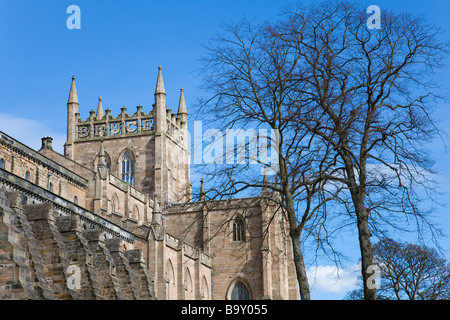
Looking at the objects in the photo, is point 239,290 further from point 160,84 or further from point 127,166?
point 160,84

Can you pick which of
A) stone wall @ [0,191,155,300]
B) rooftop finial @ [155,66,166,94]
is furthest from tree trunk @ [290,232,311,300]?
rooftop finial @ [155,66,166,94]

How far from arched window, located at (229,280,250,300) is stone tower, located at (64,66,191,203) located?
33.6 ft

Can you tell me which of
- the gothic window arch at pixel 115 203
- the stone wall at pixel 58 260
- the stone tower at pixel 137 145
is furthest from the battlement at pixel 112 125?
the stone wall at pixel 58 260

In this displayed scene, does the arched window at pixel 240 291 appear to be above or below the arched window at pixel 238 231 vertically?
below

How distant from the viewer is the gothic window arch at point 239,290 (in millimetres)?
64812

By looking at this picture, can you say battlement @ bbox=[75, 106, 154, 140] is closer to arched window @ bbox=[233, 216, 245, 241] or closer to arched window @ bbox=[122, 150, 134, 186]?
arched window @ bbox=[122, 150, 134, 186]

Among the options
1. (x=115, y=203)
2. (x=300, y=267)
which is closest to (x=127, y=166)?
(x=115, y=203)

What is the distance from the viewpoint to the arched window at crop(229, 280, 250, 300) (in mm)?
64812

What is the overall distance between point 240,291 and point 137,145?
59.1 ft

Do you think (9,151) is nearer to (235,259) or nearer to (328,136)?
(235,259)

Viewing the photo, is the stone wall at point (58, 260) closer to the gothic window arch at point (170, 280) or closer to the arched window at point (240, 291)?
the gothic window arch at point (170, 280)

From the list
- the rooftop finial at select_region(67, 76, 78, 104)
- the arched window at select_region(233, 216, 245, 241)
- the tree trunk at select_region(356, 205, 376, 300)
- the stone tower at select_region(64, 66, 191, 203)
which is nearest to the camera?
the tree trunk at select_region(356, 205, 376, 300)

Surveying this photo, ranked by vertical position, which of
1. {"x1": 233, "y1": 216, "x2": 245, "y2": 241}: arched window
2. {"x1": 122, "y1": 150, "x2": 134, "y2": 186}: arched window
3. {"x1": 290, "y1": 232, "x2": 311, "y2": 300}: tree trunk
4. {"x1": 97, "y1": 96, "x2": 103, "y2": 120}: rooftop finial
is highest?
{"x1": 97, "y1": 96, "x2": 103, "y2": 120}: rooftop finial

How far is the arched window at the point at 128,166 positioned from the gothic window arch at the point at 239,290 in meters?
14.8
